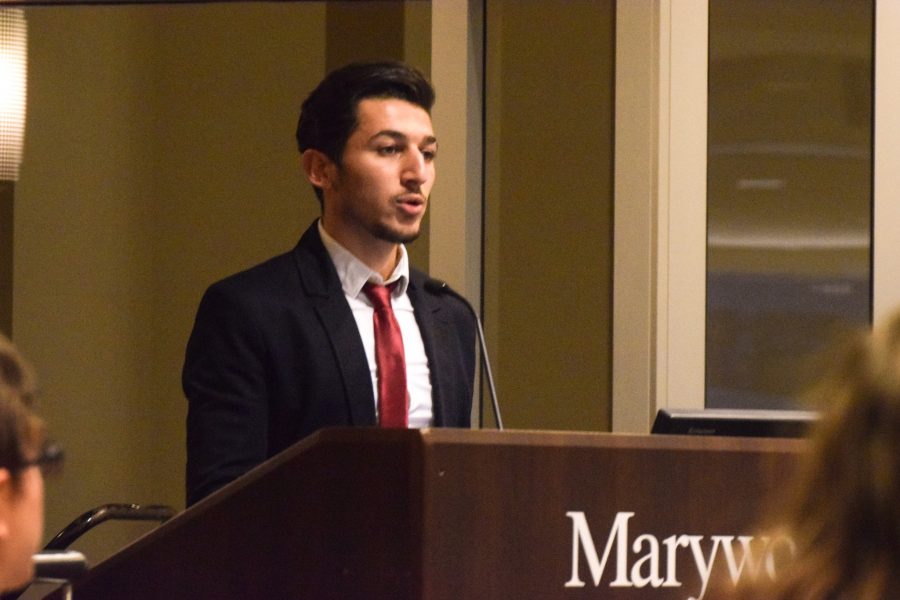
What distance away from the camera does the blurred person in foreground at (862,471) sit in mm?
833

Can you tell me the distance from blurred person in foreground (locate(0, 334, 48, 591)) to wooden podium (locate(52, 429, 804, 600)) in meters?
0.41

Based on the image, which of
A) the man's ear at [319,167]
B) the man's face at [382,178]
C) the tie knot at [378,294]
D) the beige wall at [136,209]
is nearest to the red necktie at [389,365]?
the tie knot at [378,294]

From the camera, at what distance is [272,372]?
2408 millimetres

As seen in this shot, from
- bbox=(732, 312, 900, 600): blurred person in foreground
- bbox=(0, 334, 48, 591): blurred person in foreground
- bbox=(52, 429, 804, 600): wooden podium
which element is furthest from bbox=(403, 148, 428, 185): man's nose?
bbox=(732, 312, 900, 600): blurred person in foreground

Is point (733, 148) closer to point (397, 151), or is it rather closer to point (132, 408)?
point (397, 151)

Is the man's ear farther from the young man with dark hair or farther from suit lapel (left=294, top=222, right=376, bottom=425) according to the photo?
suit lapel (left=294, top=222, right=376, bottom=425)

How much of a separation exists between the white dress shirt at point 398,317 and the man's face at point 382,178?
39 millimetres

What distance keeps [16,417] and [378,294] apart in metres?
1.45

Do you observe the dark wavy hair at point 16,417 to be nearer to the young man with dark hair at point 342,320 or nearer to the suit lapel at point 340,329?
the young man with dark hair at point 342,320

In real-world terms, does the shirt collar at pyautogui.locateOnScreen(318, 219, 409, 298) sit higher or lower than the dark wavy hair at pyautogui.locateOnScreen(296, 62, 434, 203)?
lower

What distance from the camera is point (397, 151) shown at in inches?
105

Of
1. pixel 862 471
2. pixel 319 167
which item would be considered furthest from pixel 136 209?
pixel 862 471

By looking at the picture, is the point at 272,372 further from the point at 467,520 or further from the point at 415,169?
the point at 467,520

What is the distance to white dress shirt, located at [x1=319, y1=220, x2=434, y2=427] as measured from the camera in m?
2.50
